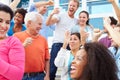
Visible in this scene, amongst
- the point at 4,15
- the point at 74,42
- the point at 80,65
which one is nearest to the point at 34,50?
the point at 74,42

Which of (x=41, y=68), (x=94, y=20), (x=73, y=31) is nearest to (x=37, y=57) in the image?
(x=41, y=68)

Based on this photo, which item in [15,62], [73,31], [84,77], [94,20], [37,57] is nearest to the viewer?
[84,77]

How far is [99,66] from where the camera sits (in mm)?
1515

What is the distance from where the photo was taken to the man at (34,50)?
2.93 metres

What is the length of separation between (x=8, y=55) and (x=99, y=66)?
57 centimetres

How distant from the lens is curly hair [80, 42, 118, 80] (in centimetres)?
150

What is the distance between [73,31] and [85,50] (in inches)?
74.4

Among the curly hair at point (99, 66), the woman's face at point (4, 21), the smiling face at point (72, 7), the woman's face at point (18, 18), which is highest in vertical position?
the smiling face at point (72, 7)

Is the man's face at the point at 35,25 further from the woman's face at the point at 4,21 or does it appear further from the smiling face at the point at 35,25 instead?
the woman's face at the point at 4,21

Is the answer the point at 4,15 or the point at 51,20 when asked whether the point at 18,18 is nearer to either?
the point at 51,20

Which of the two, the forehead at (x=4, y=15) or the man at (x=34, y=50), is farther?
the man at (x=34, y=50)

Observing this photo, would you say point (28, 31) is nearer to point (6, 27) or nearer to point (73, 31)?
point (73, 31)

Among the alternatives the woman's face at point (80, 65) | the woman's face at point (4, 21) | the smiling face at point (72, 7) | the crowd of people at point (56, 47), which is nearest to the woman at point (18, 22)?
the crowd of people at point (56, 47)

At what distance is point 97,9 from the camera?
18.5 ft
